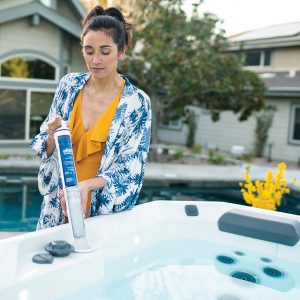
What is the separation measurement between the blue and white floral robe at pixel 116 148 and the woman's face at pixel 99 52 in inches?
5.9

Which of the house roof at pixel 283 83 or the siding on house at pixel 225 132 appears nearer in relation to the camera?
the house roof at pixel 283 83

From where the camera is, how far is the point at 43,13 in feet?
32.3

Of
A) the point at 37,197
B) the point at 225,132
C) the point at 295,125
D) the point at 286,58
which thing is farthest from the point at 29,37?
the point at 286,58

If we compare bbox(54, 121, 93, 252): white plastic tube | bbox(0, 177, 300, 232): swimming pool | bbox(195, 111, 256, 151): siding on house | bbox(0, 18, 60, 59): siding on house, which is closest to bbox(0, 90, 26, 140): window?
bbox(0, 18, 60, 59): siding on house

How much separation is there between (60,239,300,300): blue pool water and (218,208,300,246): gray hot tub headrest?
0.40ft

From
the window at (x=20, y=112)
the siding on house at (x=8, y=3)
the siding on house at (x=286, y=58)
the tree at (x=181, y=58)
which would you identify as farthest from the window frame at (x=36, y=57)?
the siding on house at (x=286, y=58)

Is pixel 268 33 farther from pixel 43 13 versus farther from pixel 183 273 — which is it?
pixel 183 273

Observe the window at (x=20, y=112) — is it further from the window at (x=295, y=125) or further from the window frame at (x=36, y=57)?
the window at (x=295, y=125)

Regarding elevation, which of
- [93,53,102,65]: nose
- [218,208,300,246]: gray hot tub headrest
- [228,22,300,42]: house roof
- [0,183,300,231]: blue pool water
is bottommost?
[0,183,300,231]: blue pool water

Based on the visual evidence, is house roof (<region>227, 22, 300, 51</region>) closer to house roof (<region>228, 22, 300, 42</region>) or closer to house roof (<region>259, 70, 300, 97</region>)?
house roof (<region>228, 22, 300, 42</region>)

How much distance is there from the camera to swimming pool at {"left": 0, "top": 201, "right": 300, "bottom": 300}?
6.07 ft

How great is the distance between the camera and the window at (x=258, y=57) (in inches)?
557

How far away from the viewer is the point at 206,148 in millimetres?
13969

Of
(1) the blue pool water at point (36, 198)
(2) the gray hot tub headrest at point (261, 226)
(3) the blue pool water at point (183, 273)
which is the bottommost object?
(1) the blue pool water at point (36, 198)
